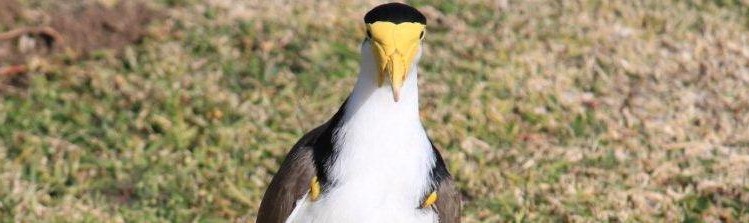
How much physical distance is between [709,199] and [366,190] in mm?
2164

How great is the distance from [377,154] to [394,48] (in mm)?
358

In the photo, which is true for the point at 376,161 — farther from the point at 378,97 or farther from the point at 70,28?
the point at 70,28

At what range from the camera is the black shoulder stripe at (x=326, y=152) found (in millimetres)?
3664

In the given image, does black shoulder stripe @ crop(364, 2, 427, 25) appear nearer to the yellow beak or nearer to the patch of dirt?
the yellow beak

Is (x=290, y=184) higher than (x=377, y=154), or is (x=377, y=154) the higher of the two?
(x=377, y=154)

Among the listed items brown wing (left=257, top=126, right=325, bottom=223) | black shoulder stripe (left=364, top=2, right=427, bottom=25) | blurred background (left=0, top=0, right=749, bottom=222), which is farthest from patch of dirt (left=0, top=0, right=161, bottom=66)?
black shoulder stripe (left=364, top=2, right=427, bottom=25)

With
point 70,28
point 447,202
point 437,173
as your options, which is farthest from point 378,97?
point 70,28

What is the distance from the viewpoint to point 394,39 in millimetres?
3402

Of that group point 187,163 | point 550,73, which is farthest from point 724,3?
point 187,163

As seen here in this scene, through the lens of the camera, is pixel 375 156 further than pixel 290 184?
No

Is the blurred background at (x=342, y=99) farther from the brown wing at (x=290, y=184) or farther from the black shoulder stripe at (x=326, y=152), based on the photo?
the black shoulder stripe at (x=326, y=152)

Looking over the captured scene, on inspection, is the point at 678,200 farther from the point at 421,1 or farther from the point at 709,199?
the point at 421,1

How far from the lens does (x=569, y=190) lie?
5.22 meters

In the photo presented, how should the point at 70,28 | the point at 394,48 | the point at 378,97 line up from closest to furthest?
the point at 394,48
the point at 378,97
the point at 70,28
